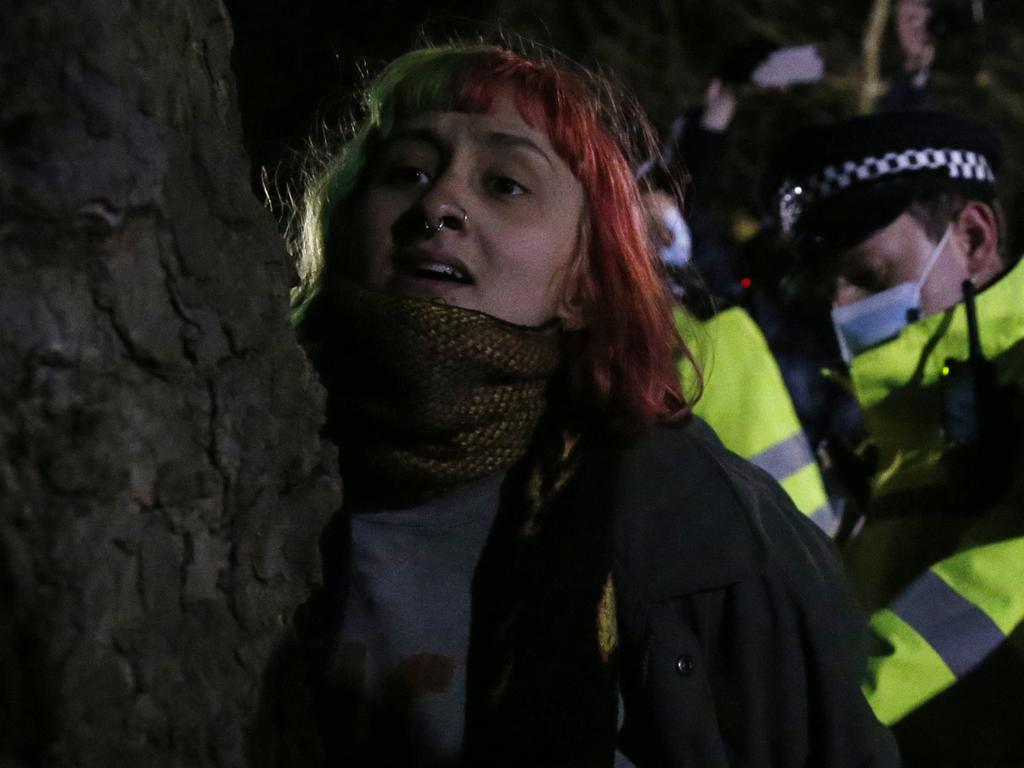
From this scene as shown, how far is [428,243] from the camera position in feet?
6.88

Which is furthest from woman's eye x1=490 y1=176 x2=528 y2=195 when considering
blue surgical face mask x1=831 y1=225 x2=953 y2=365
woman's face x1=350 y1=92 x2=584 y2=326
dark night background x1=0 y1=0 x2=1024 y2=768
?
blue surgical face mask x1=831 y1=225 x2=953 y2=365

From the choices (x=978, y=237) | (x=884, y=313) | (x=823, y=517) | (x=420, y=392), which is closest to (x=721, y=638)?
(x=420, y=392)

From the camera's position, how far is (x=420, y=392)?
2020 millimetres

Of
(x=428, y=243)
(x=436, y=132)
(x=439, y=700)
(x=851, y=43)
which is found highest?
(x=851, y=43)

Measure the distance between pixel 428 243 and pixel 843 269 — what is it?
6.06 ft

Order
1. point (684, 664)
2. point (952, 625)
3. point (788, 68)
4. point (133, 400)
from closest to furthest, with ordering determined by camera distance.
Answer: point (133, 400) < point (684, 664) < point (952, 625) < point (788, 68)

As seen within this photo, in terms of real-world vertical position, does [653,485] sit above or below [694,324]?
below

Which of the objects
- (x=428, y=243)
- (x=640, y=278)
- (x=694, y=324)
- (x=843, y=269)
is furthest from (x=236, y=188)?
(x=843, y=269)

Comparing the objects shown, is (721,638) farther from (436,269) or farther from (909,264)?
(909,264)

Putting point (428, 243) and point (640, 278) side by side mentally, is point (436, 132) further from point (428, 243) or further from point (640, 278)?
point (640, 278)

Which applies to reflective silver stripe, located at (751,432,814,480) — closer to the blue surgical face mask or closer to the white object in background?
the blue surgical face mask

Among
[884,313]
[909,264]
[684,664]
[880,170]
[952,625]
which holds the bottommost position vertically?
[952,625]

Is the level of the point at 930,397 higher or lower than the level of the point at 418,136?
lower

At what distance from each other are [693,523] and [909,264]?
66.9 inches
